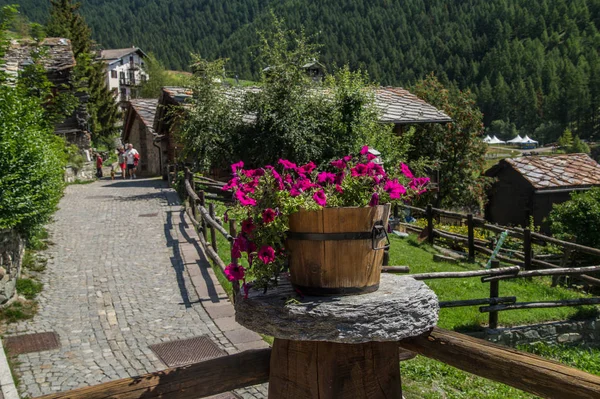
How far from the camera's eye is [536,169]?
2406 cm

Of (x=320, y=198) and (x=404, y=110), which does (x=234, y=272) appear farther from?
(x=404, y=110)

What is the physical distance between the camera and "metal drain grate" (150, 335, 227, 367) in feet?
21.0

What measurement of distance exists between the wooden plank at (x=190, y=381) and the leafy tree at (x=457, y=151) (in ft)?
75.7

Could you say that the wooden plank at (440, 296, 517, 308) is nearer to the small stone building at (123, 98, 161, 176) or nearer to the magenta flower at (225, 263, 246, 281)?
the magenta flower at (225, 263, 246, 281)

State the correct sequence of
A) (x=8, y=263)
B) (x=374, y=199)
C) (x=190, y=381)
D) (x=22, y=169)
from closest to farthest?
(x=374, y=199) < (x=190, y=381) < (x=8, y=263) < (x=22, y=169)

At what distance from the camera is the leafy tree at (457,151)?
25250 mm

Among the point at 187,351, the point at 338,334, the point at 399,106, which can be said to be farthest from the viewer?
the point at 399,106

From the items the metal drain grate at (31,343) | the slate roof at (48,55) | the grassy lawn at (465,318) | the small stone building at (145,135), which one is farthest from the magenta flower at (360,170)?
the small stone building at (145,135)

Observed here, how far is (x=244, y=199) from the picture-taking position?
2.41 m

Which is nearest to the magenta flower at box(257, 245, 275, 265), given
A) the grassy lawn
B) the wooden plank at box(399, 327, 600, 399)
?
the wooden plank at box(399, 327, 600, 399)

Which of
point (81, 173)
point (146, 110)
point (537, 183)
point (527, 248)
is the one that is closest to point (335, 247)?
point (527, 248)

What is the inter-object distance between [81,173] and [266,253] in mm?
25728

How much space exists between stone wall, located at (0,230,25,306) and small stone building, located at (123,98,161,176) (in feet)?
60.0

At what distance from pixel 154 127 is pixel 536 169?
1708 cm
